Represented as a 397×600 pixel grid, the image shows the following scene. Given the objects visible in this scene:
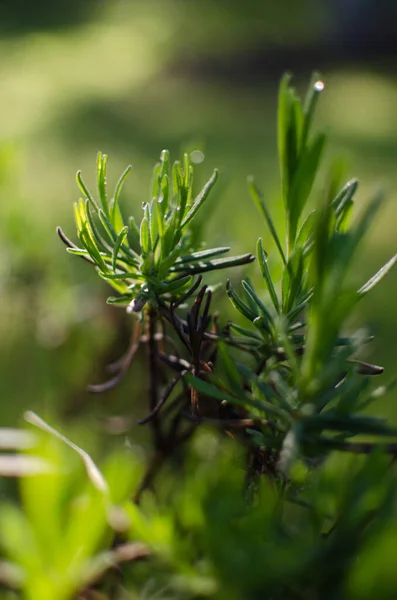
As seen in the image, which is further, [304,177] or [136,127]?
[136,127]

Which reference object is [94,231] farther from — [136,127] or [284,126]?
[136,127]

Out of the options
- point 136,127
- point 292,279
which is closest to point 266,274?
point 292,279

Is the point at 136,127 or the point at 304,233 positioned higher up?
the point at 136,127

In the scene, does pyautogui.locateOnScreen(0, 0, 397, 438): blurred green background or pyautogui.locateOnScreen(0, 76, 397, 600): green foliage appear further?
pyautogui.locateOnScreen(0, 0, 397, 438): blurred green background

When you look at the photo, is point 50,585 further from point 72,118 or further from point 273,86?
point 273,86

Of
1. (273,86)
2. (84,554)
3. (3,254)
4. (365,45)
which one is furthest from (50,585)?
(365,45)
